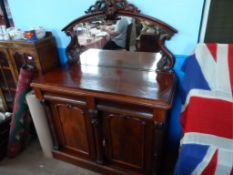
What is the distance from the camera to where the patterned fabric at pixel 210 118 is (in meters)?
0.77

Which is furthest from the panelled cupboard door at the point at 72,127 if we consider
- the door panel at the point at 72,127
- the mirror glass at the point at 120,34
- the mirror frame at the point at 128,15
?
the mirror frame at the point at 128,15

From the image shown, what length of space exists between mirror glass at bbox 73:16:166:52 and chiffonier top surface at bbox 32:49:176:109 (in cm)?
5

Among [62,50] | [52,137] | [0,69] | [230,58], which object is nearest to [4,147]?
[52,137]

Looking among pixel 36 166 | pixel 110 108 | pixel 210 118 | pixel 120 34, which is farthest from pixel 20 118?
pixel 210 118

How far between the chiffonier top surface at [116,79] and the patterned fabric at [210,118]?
0.16m

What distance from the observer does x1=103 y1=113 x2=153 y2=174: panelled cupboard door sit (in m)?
1.18

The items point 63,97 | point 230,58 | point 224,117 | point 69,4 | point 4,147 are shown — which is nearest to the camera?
→ point 224,117

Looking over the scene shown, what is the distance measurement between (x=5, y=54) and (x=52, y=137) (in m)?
0.88

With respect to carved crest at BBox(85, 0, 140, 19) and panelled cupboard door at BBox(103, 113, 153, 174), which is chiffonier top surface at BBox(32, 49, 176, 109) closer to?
panelled cupboard door at BBox(103, 113, 153, 174)

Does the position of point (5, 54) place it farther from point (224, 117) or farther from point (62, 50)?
point (224, 117)

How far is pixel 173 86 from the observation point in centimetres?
115

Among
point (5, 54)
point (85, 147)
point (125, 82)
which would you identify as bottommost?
point (85, 147)

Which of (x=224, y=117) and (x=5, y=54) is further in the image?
(x=5, y=54)

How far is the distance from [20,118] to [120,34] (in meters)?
1.18
